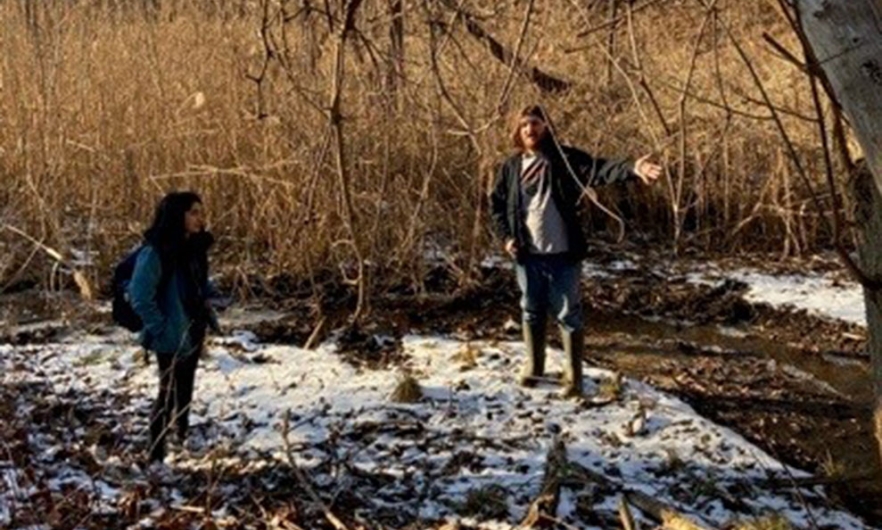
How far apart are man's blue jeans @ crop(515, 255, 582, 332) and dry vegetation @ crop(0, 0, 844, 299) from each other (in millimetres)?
1927

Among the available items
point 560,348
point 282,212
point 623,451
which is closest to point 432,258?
point 282,212

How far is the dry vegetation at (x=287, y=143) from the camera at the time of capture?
7410 mm

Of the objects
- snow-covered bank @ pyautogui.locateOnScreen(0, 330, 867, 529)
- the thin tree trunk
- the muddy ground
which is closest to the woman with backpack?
snow-covered bank @ pyautogui.locateOnScreen(0, 330, 867, 529)

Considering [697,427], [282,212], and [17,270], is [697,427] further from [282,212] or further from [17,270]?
[17,270]

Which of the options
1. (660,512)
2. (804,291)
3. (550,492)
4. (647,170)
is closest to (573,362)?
(647,170)

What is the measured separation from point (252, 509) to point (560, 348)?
273cm

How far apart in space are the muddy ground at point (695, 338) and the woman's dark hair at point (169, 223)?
1.76 metres

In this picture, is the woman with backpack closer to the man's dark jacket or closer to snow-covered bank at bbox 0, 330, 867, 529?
snow-covered bank at bbox 0, 330, 867, 529

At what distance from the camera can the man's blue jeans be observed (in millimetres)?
5203

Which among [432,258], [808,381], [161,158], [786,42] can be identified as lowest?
[808,381]

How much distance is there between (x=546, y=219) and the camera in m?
5.11

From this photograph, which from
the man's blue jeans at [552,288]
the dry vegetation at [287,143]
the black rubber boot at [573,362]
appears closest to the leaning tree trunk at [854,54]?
the man's blue jeans at [552,288]

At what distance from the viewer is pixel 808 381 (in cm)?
591

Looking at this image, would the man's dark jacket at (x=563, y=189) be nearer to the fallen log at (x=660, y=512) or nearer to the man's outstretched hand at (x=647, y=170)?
the man's outstretched hand at (x=647, y=170)
